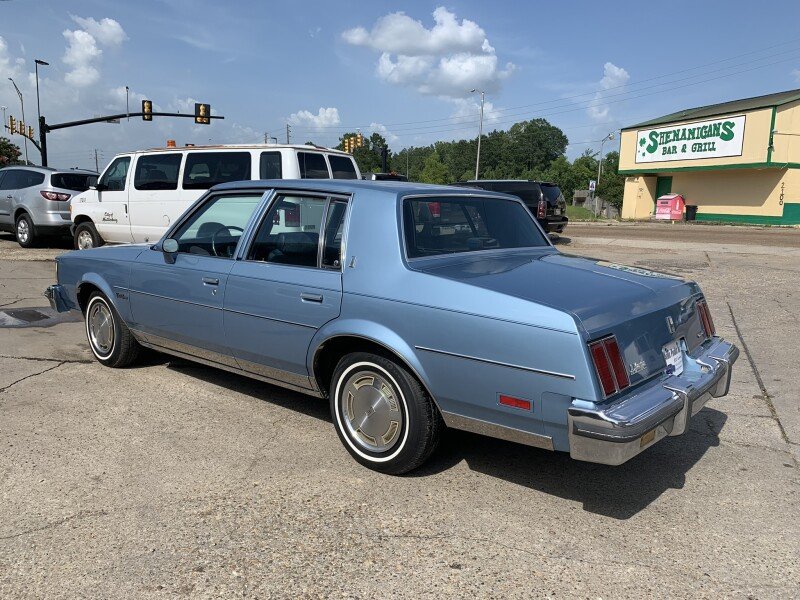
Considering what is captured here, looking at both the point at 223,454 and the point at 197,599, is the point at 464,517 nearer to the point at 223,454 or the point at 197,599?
the point at 197,599

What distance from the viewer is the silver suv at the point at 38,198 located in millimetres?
13820

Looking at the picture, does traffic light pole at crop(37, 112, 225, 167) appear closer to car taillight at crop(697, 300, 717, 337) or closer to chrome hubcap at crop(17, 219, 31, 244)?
chrome hubcap at crop(17, 219, 31, 244)

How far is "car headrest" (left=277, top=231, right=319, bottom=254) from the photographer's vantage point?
3857mm

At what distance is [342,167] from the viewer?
9789 mm

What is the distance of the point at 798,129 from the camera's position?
3023 cm

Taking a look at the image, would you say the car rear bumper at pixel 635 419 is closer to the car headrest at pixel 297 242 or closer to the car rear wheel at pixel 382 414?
the car rear wheel at pixel 382 414

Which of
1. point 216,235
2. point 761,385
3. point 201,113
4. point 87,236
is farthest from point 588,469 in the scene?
point 201,113

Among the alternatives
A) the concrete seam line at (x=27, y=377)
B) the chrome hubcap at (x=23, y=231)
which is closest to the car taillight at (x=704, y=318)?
the concrete seam line at (x=27, y=377)

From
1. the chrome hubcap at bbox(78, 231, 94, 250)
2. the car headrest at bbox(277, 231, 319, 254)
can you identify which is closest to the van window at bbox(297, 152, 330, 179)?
the car headrest at bbox(277, 231, 319, 254)

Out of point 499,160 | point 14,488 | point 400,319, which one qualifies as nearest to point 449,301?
point 400,319

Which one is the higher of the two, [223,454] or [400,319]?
[400,319]

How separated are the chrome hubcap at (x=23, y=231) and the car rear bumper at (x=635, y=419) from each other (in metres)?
14.7

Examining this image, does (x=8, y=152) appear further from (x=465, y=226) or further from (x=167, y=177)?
(x=465, y=226)

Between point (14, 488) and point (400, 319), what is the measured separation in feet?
7.19
